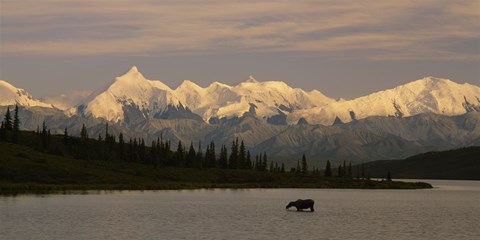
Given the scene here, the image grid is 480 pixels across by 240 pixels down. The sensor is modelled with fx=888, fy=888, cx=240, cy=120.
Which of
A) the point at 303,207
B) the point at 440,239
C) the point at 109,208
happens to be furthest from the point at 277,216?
the point at 440,239

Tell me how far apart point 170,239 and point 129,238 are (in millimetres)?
4225

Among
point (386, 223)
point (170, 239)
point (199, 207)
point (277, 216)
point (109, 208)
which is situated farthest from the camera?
point (199, 207)

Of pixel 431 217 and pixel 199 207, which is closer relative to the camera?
pixel 431 217

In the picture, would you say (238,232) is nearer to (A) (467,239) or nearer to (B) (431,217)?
(A) (467,239)

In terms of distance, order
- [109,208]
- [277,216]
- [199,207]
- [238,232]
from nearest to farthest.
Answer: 1. [238,232]
2. [277,216]
3. [109,208]
4. [199,207]

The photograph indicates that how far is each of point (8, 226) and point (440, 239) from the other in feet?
148

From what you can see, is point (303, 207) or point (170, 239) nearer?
point (170, 239)

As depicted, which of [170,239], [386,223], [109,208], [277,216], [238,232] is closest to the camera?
[170,239]

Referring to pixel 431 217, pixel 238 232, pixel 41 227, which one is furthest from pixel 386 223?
pixel 41 227

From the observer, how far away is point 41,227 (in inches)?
3698

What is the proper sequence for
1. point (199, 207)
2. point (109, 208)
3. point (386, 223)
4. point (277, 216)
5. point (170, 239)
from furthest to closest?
point (199, 207), point (109, 208), point (277, 216), point (386, 223), point (170, 239)

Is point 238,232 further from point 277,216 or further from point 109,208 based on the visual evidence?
point 109,208

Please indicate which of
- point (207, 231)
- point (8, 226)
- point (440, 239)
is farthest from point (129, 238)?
point (440, 239)

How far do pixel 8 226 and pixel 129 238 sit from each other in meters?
17.0
